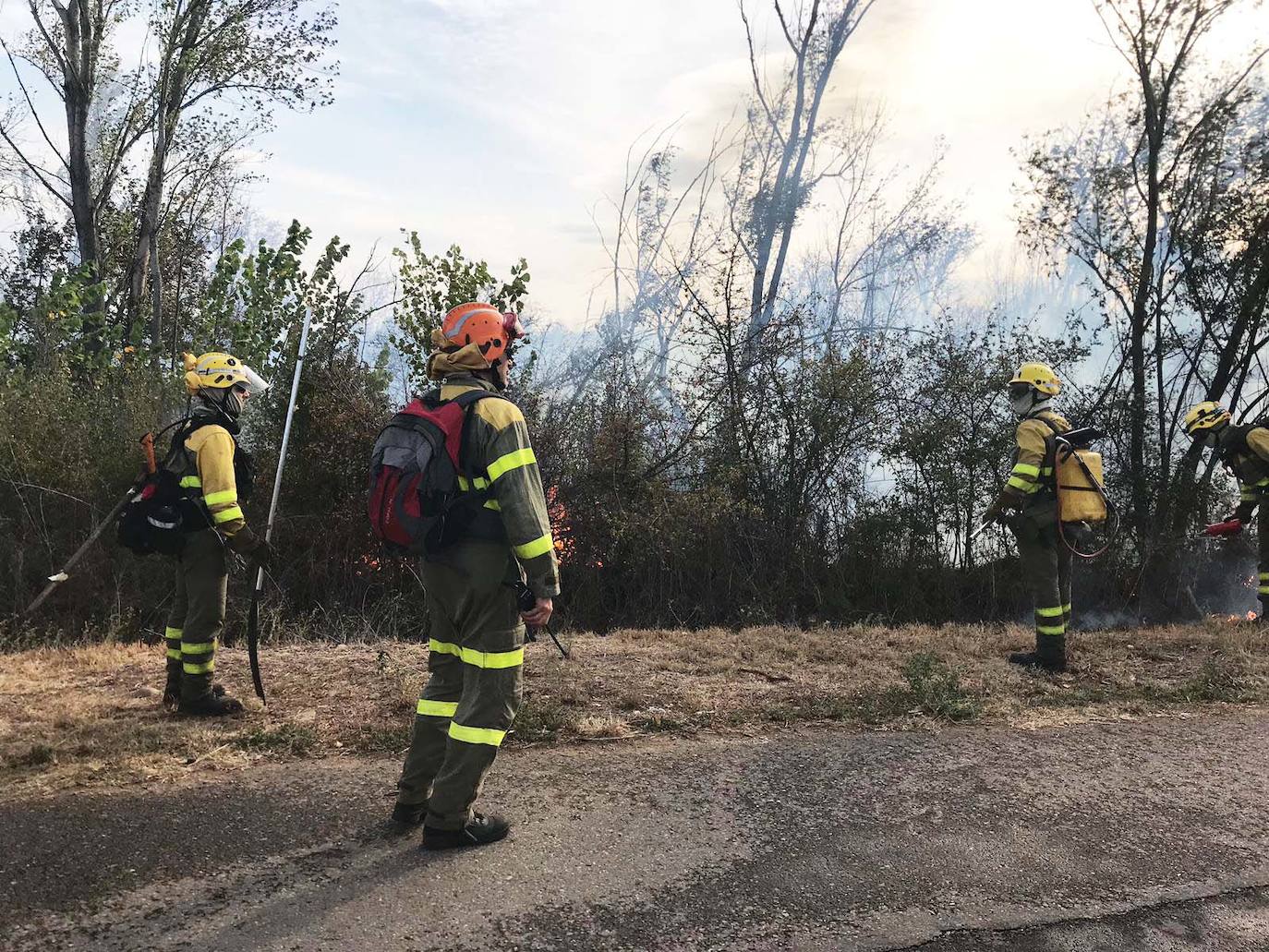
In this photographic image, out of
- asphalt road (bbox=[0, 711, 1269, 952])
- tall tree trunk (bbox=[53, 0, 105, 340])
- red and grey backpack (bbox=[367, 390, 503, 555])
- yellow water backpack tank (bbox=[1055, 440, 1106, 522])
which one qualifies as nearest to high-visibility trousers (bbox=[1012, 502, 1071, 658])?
yellow water backpack tank (bbox=[1055, 440, 1106, 522])

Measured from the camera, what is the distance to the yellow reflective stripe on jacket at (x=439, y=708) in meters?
3.56

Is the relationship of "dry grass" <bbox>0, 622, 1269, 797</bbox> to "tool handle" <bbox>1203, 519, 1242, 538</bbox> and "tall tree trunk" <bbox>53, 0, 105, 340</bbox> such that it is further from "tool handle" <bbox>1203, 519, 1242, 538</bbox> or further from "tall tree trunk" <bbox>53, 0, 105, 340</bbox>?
"tall tree trunk" <bbox>53, 0, 105, 340</bbox>

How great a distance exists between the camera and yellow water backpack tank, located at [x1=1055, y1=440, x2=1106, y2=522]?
639cm

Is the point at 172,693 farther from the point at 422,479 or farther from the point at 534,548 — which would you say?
the point at 534,548

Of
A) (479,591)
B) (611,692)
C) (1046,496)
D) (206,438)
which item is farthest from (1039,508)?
(206,438)

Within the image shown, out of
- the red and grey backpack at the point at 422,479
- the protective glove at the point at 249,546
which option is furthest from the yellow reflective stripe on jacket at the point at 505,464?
the protective glove at the point at 249,546

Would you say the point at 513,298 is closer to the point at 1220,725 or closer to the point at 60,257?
the point at 1220,725

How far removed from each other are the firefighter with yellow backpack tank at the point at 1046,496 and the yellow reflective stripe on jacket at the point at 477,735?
458cm

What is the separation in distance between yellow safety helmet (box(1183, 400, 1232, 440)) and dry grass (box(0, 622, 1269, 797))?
241 cm

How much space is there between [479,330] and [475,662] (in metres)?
1.28

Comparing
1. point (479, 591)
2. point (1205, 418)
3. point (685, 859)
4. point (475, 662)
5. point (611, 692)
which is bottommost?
point (685, 859)

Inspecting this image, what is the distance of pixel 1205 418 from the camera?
8.87m

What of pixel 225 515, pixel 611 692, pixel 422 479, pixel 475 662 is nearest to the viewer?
pixel 422 479

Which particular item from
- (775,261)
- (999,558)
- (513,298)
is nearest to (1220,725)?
(999,558)
